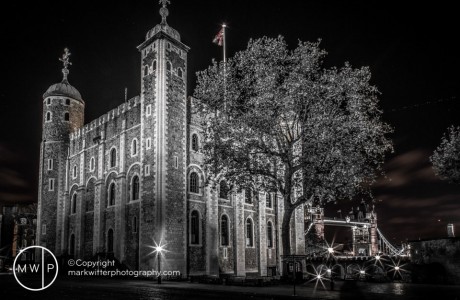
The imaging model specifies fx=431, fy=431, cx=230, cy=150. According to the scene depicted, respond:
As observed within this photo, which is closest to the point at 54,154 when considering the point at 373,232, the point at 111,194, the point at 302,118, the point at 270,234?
the point at 111,194

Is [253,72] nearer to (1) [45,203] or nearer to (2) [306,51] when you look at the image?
(2) [306,51]

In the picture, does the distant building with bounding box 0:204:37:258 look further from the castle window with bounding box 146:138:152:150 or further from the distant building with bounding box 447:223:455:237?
the distant building with bounding box 447:223:455:237

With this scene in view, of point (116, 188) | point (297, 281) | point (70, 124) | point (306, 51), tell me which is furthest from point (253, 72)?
point (70, 124)

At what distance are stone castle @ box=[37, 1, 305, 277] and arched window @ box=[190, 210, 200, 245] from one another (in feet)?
0.25

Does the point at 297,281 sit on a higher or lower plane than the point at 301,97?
lower

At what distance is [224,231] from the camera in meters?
36.4

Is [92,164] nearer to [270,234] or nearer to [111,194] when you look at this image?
[111,194]

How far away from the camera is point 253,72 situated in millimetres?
23875

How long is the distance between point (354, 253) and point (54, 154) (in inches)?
3466

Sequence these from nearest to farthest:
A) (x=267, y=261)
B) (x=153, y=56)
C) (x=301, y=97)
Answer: (x=301, y=97), (x=153, y=56), (x=267, y=261)

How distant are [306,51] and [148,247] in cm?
1710

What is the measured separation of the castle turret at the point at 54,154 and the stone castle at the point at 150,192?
97 millimetres

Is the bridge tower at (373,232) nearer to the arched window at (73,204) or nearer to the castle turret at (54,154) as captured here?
the arched window at (73,204)

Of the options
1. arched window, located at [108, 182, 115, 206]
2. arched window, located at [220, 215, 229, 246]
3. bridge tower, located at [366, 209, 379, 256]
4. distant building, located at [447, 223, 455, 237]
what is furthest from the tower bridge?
arched window, located at [108, 182, 115, 206]
